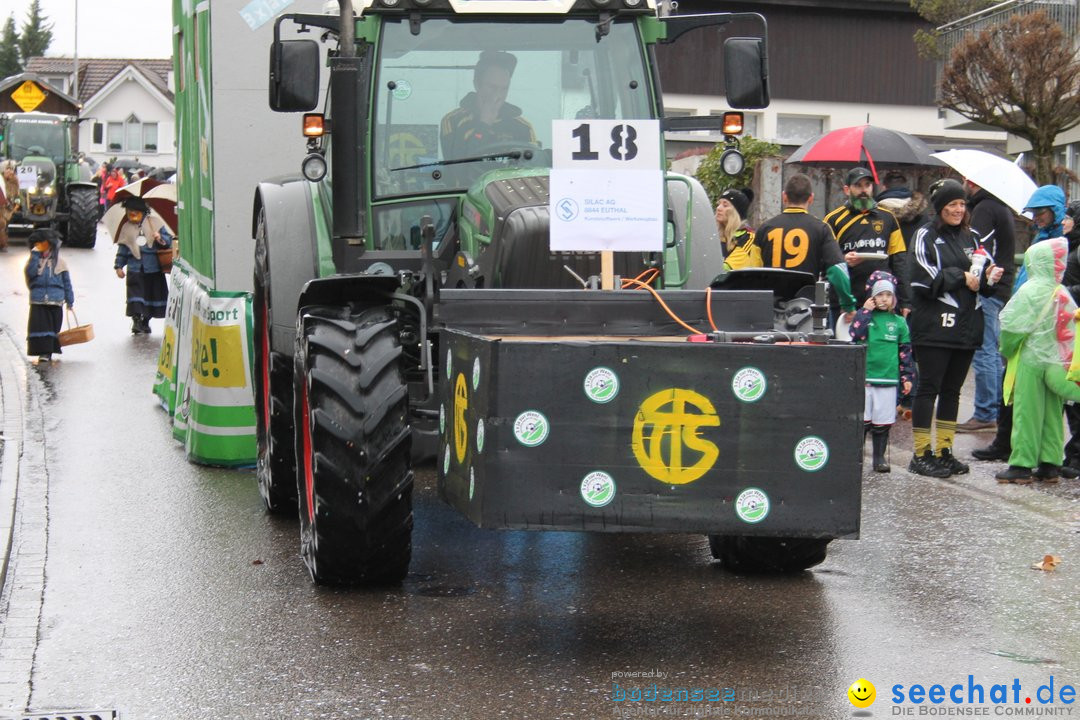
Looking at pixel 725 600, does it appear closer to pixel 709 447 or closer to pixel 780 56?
pixel 709 447

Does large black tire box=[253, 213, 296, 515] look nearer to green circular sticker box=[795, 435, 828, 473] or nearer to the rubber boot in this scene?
green circular sticker box=[795, 435, 828, 473]

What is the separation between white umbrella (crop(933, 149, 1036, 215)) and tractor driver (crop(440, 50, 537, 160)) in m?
5.04

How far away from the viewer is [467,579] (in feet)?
24.0

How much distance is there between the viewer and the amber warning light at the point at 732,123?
7.83 metres

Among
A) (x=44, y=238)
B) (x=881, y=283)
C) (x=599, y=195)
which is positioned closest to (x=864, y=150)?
(x=881, y=283)

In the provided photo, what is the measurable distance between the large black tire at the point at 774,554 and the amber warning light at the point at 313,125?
290 cm

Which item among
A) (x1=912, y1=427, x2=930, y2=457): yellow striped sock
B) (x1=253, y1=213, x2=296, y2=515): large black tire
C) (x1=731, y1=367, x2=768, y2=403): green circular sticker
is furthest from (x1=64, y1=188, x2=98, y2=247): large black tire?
(x1=731, y1=367, x2=768, y2=403): green circular sticker

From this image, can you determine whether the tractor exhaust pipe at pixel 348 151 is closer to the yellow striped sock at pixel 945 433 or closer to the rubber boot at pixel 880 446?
the rubber boot at pixel 880 446

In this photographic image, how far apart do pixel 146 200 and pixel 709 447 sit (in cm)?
1363

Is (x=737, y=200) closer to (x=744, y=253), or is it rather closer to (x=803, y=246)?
(x=744, y=253)

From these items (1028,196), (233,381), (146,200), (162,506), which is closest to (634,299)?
(162,506)

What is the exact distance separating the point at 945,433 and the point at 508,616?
15.5 feet

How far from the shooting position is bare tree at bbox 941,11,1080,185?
1962 centimetres

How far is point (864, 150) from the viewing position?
616 inches
